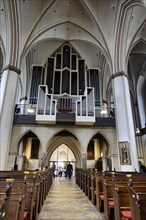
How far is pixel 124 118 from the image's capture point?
9641mm

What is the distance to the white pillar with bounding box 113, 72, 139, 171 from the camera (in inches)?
349

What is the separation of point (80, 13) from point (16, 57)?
5.77m

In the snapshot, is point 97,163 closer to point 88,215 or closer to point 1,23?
point 88,215

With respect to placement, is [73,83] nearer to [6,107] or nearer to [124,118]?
[124,118]

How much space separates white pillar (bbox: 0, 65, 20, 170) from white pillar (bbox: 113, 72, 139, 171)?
21.1 feet

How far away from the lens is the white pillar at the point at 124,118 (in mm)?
8867

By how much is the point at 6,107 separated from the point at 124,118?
6941mm

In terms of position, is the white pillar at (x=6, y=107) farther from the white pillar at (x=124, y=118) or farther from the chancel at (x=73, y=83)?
the white pillar at (x=124, y=118)

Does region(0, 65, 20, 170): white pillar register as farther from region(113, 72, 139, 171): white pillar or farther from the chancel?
region(113, 72, 139, 171): white pillar

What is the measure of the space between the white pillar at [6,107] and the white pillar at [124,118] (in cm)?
642

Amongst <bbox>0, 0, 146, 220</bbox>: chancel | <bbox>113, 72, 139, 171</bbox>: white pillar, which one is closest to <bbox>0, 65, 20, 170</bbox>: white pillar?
<bbox>0, 0, 146, 220</bbox>: chancel

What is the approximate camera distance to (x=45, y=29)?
12.2 meters

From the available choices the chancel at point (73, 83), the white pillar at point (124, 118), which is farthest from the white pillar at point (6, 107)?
the white pillar at point (124, 118)

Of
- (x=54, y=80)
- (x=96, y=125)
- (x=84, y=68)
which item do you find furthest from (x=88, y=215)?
(x=84, y=68)
